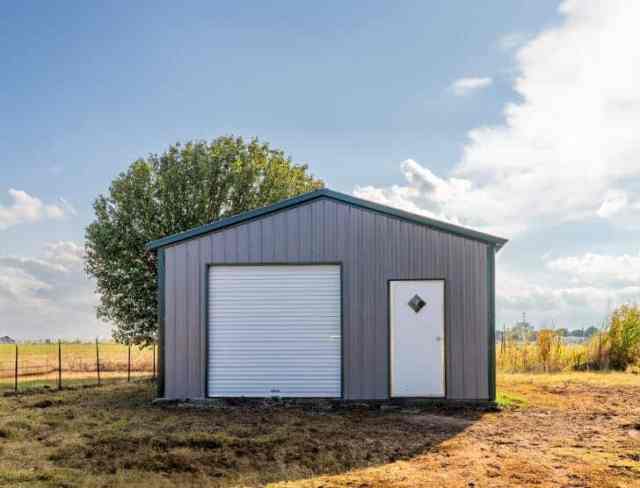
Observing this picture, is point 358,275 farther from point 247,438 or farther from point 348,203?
point 247,438

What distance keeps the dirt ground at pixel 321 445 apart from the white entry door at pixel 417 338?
0.51m

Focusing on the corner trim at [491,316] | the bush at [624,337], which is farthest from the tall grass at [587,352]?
the corner trim at [491,316]

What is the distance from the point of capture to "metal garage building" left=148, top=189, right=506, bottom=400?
37.5ft

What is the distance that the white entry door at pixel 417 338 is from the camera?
1143 cm

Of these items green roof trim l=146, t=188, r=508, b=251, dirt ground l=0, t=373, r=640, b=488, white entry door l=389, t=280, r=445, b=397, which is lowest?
dirt ground l=0, t=373, r=640, b=488

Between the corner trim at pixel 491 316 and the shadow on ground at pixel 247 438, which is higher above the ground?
the corner trim at pixel 491 316

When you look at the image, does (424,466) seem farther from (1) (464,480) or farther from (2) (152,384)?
(2) (152,384)

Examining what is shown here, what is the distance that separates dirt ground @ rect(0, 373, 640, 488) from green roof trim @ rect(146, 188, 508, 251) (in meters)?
2.78

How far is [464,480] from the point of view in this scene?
6.58 meters

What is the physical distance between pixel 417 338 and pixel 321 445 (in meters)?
3.84

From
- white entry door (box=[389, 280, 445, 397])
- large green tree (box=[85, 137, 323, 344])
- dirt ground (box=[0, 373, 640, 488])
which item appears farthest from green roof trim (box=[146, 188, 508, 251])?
large green tree (box=[85, 137, 323, 344])

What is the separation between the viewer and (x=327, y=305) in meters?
11.7

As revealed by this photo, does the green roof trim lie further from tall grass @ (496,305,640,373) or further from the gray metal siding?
tall grass @ (496,305,640,373)

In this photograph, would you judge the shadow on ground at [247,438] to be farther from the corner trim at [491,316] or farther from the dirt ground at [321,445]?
the corner trim at [491,316]
